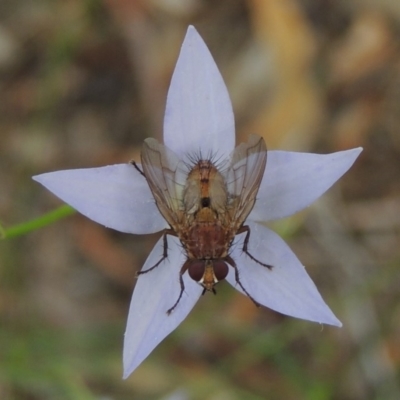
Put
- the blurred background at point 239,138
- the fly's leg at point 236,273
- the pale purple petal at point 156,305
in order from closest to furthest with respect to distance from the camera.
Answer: the pale purple petal at point 156,305 → the fly's leg at point 236,273 → the blurred background at point 239,138

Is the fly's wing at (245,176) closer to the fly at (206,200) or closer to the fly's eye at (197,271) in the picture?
the fly at (206,200)

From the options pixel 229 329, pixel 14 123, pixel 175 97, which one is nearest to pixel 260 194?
pixel 175 97

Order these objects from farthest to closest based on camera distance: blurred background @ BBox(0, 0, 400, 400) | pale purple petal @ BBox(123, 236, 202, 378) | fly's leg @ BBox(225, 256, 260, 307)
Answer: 1. blurred background @ BBox(0, 0, 400, 400)
2. fly's leg @ BBox(225, 256, 260, 307)
3. pale purple petal @ BBox(123, 236, 202, 378)

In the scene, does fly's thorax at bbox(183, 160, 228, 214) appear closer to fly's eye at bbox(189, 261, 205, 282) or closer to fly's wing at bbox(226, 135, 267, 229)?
fly's wing at bbox(226, 135, 267, 229)

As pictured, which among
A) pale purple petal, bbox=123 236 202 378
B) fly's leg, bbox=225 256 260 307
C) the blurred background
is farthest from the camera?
the blurred background

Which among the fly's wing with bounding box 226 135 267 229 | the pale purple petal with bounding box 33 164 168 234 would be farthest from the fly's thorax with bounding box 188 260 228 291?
the pale purple petal with bounding box 33 164 168 234

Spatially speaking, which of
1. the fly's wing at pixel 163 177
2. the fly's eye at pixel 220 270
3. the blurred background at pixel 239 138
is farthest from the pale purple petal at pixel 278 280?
the blurred background at pixel 239 138

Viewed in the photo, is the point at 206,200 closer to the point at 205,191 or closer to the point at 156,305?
the point at 205,191

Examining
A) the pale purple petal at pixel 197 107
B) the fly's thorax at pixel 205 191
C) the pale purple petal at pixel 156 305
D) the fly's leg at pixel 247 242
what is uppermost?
the pale purple petal at pixel 197 107
